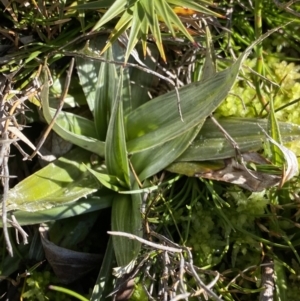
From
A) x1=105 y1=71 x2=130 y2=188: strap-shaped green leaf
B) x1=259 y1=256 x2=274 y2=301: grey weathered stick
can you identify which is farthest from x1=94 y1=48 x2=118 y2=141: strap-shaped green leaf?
x1=259 y1=256 x2=274 y2=301: grey weathered stick

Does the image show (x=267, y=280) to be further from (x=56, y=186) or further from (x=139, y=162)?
(x=56, y=186)

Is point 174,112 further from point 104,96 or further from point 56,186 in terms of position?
point 56,186

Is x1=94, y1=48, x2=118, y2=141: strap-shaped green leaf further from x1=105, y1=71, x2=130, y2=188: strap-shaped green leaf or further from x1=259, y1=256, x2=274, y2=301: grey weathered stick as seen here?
x1=259, y1=256, x2=274, y2=301: grey weathered stick

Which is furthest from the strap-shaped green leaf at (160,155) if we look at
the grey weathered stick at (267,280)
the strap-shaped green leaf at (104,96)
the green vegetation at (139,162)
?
the grey weathered stick at (267,280)

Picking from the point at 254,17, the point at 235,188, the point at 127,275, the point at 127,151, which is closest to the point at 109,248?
the point at 127,275

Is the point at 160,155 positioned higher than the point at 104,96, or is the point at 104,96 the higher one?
the point at 104,96

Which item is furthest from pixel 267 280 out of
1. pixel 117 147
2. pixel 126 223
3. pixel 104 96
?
pixel 104 96

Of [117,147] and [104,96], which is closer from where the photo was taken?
[117,147]

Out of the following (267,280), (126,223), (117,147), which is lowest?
(267,280)
